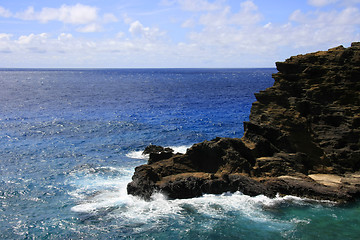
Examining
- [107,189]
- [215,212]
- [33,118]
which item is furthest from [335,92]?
[33,118]

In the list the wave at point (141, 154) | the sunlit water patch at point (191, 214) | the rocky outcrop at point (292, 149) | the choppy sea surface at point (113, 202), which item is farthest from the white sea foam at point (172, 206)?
the wave at point (141, 154)

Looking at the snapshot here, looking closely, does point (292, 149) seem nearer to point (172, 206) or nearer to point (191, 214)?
point (191, 214)

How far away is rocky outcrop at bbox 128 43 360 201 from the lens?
34281mm

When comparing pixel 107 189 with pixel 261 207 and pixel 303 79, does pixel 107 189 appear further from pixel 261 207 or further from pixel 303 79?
pixel 303 79

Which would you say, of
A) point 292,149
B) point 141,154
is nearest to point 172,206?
point 292,149

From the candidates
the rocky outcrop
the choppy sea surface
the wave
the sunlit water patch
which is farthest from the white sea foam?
the wave

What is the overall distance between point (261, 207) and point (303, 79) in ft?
60.2

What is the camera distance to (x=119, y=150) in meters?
54.1

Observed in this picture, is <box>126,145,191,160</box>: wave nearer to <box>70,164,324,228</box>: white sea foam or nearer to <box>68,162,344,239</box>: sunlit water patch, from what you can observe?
<box>68,162,344,239</box>: sunlit water patch

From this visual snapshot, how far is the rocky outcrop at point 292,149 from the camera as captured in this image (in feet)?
112

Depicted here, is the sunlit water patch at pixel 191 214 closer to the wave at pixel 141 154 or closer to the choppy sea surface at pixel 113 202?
the choppy sea surface at pixel 113 202

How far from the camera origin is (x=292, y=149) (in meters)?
38.6

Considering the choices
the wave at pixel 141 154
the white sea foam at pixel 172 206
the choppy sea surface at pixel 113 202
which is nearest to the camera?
the choppy sea surface at pixel 113 202

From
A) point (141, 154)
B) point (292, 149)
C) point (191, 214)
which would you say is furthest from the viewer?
point (141, 154)
